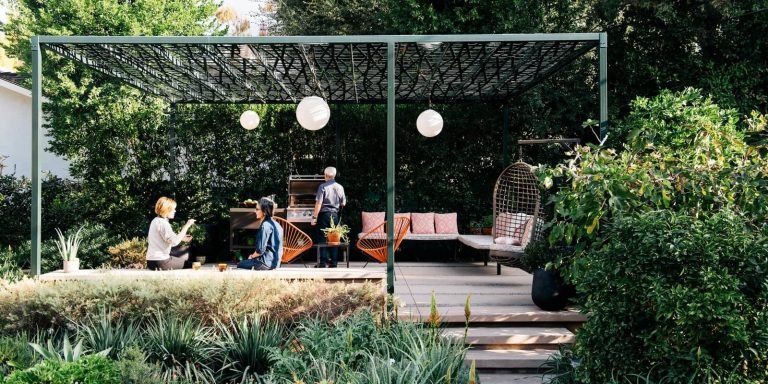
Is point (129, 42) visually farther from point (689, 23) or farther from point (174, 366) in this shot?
point (689, 23)

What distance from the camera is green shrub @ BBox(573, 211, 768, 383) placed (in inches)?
150

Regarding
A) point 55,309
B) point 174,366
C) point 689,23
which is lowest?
point 174,366

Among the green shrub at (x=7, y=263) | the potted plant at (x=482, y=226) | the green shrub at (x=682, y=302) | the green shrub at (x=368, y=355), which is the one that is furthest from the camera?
the potted plant at (x=482, y=226)

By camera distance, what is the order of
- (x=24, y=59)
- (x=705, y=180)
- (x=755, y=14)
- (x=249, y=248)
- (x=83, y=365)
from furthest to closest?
(x=24, y=59) < (x=249, y=248) < (x=755, y=14) < (x=705, y=180) < (x=83, y=365)

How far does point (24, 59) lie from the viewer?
55.4 feet

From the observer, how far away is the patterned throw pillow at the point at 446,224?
11.4 metres

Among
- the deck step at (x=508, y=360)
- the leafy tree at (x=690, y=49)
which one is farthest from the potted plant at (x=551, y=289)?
the leafy tree at (x=690, y=49)

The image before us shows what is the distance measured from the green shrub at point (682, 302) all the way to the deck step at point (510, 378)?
113 cm

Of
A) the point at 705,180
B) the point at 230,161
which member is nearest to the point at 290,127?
the point at 230,161

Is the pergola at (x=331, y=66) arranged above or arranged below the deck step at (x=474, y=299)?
above

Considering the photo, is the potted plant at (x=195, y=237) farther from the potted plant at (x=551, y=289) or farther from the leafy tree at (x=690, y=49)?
the leafy tree at (x=690, y=49)

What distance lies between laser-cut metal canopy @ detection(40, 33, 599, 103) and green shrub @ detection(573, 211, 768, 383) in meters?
2.95

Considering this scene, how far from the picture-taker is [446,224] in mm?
11438

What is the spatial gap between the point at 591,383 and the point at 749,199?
67.4 inches
